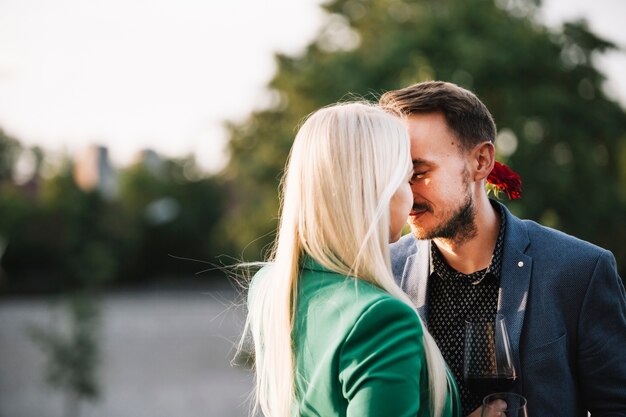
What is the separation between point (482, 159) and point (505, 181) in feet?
0.69

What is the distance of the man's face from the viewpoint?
285cm

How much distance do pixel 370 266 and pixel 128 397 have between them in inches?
669

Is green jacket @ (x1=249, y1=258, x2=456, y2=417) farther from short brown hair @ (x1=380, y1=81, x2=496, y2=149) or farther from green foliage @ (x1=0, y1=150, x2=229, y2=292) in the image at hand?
green foliage @ (x1=0, y1=150, x2=229, y2=292)

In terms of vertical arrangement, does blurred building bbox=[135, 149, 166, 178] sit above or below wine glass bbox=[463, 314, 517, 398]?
below

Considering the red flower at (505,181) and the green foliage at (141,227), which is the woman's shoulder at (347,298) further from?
the green foliage at (141,227)

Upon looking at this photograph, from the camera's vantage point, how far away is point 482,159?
118 inches

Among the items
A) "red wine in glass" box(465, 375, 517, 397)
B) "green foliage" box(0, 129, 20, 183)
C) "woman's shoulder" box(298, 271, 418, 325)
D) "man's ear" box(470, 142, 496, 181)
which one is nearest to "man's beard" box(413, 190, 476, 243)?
"man's ear" box(470, 142, 496, 181)

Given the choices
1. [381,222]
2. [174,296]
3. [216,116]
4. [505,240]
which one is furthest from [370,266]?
[174,296]

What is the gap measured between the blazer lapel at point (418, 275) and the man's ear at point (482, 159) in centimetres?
37

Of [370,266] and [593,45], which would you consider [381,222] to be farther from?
[593,45]

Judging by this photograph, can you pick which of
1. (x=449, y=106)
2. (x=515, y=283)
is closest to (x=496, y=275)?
(x=515, y=283)

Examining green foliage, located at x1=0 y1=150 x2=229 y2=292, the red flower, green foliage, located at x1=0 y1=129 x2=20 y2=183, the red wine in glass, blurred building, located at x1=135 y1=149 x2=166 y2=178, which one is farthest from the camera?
green foliage, located at x1=0 y1=129 x2=20 y2=183

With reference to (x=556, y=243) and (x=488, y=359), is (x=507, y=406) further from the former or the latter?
(x=556, y=243)

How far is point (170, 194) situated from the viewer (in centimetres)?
4666
